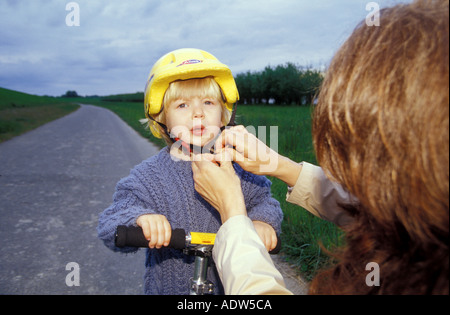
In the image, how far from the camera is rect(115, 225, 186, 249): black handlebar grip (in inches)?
56.1

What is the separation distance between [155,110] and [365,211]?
59.1 inches

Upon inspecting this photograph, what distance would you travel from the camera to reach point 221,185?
4.81 ft

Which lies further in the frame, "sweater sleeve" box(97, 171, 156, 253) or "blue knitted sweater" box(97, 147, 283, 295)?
"blue knitted sweater" box(97, 147, 283, 295)

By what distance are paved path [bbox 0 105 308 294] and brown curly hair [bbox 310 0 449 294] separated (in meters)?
2.29

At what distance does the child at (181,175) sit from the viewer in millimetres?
1938

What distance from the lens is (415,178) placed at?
2.68 feet

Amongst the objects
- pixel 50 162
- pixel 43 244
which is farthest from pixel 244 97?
→ pixel 43 244

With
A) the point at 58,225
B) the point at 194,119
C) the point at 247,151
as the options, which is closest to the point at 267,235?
the point at 247,151

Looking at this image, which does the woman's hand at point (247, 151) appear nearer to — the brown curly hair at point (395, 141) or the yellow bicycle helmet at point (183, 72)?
the yellow bicycle helmet at point (183, 72)

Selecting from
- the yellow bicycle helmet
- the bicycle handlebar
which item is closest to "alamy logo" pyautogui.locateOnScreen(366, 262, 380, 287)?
the bicycle handlebar

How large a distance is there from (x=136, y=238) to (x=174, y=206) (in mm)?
536

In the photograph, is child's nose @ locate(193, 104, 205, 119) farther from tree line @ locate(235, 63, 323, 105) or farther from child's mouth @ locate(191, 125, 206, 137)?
tree line @ locate(235, 63, 323, 105)

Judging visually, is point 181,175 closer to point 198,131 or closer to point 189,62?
point 198,131

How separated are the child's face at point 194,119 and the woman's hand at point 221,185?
443 millimetres
